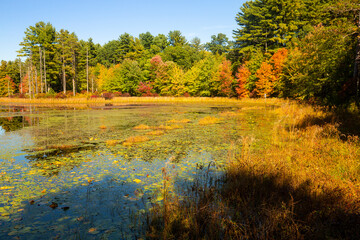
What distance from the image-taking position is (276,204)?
12.9 feet

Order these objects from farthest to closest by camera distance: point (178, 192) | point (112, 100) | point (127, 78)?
point (127, 78) < point (112, 100) < point (178, 192)

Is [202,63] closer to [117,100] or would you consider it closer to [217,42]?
[117,100]

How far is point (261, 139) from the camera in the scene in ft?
36.7

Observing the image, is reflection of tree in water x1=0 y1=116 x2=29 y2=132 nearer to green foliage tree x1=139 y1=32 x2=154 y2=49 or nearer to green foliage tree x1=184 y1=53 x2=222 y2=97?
green foliage tree x1=184 y1=53 x2=222 y2=97

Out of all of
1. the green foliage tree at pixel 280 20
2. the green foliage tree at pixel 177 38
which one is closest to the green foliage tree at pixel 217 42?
the green foliage tree at pixel 177 38

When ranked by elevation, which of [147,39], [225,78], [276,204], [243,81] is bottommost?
[276,204]

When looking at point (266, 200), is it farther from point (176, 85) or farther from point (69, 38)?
point (69, 38)

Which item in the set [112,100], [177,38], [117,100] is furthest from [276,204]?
[177,38]

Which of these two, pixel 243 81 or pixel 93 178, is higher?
pixel 243 81

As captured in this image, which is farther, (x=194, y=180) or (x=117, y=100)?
(x=117, y=100)

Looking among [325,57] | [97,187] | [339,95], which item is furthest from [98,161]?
[325,57]

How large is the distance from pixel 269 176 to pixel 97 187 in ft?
14.0

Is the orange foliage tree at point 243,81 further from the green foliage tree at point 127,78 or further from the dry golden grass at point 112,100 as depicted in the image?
the green foliage tree at point 127,78

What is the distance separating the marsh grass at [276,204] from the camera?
3.39 metres
